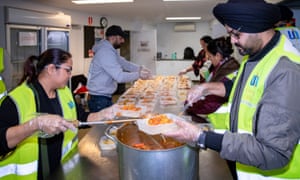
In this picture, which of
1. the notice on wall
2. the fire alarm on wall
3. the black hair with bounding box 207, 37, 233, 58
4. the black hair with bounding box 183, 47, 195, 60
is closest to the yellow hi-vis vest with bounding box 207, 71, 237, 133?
the black hair with bounding box 207, 37, 233, 58

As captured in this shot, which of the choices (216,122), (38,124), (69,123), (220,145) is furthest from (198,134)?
(216,122)

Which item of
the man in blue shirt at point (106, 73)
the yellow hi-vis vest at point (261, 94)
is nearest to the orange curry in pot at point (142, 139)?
the yellow hi-vis vest at point (261, 94)

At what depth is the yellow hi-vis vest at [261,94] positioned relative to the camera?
3.29 ft

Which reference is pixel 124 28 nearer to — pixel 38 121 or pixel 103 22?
pixel 103 22

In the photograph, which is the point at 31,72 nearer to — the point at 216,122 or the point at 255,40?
the point at 255,40

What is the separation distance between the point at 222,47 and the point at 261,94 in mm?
1718

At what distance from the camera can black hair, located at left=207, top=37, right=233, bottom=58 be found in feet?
8.54

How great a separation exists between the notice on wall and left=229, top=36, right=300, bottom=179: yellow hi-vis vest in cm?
353

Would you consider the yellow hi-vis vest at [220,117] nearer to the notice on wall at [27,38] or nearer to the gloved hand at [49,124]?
the gloved hand at [49,124]

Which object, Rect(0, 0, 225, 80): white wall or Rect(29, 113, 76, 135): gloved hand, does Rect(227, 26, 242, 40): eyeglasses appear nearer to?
Rect(29, 113, 76, 135): gloved hand

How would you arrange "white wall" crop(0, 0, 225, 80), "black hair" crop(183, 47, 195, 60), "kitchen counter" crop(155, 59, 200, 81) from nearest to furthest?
"white wall" crop(0, 0, 225, 80), "kitchen counter" crop(155, 59, 200, 81), "black hair" crop(183, 47, 195, 60)

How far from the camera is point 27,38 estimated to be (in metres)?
3.89

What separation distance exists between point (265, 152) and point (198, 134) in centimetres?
24

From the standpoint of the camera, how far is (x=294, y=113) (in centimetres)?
88
